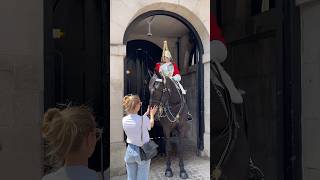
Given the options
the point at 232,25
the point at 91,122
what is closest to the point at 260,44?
the point at 232,25

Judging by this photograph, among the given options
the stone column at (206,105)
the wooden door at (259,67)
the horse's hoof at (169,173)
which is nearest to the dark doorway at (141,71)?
the stone column at (206,105)

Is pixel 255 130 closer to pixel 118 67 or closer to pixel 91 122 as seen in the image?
pixel 91 122

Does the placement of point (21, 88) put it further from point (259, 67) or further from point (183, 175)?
point (183, 175)

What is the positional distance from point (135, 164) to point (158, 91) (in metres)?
1.78

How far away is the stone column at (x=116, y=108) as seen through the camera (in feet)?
17.0

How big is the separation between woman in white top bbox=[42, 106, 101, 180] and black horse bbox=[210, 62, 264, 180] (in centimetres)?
85

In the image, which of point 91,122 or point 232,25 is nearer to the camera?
point 91,122

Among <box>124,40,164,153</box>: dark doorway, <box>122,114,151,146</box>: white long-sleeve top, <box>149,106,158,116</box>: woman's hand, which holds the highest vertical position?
<box>124,40,164,153</box>: dark doorway

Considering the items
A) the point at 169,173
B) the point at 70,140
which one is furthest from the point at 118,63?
the point at 70,140

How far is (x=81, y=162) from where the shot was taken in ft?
4.24

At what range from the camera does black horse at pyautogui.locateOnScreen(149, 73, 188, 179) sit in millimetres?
5027

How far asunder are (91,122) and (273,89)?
39.0 inches

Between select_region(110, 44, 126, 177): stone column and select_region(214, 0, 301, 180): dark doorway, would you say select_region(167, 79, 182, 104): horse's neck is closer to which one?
select_region(110, 44, 126, 177): stone column

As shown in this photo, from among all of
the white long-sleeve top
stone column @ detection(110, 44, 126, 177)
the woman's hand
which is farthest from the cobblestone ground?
the white long-sleeve top
